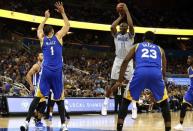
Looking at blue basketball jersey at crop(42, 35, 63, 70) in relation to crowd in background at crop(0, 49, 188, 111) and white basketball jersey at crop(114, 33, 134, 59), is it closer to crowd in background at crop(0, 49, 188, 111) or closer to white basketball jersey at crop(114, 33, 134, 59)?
white basketball jersey at crop(114, 33, 134, 59)

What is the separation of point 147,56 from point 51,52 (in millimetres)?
2078

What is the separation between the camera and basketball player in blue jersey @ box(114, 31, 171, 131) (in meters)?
7.09

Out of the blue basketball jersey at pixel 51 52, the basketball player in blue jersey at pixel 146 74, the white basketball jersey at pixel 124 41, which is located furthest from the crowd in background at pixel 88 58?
the basketball player in blue jersey at pixel 146 74

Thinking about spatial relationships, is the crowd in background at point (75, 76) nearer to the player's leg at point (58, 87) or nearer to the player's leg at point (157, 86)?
the player's leg at point (58, 87)

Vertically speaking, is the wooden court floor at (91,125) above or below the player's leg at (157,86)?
below

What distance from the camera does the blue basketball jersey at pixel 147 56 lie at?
718 cm

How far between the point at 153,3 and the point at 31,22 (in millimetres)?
16314

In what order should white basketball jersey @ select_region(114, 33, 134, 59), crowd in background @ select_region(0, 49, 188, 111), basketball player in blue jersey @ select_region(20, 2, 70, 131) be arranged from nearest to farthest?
basketball player in blue jersey @ select_region(20, 2, 70, 131) < white basketball jersey @ select_region(114, 33, 134, 59) < crowd in background @ select_region(0, 49, 188, 111)

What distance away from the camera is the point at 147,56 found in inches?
284

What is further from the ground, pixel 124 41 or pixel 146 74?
pixel 124 41

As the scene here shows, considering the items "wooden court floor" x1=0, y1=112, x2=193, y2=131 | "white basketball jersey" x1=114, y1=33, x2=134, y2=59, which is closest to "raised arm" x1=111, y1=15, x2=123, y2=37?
"white basketball jersey" x1=114, y1=33, x2=134, y2=59

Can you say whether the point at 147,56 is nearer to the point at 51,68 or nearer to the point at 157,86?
the point at 157,86

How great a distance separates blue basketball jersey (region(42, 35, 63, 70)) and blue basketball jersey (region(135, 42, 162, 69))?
5.98 feet

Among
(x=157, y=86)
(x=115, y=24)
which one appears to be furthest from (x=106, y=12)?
(x=157, y=86)
